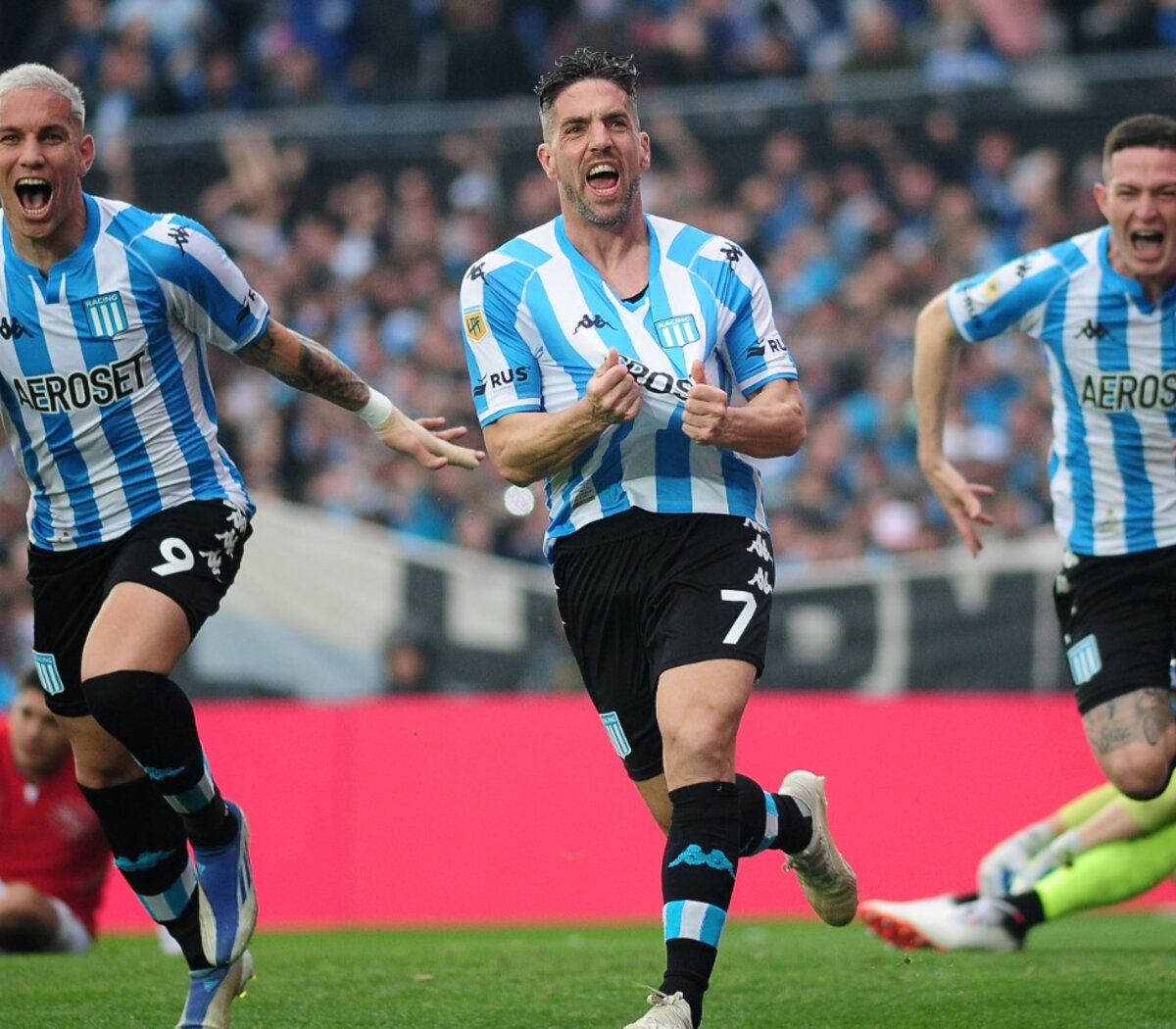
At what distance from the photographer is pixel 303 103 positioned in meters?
18.2

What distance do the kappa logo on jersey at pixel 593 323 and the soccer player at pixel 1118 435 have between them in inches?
76.9

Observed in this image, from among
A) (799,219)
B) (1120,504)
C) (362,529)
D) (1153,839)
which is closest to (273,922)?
(362,529)

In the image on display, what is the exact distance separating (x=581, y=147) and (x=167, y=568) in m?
1.66

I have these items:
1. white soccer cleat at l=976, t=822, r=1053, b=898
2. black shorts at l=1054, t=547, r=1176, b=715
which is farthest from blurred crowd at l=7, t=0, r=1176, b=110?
black shorts at l=1054, t=547, r=1176, b=715

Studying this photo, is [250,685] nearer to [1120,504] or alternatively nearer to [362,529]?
[362,529]

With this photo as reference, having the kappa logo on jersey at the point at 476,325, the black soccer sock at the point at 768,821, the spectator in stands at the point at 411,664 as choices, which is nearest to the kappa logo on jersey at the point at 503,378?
the kappa logo on jersey at the point at 476,325

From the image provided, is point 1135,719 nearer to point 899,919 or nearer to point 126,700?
point 899,919

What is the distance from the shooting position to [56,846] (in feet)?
29.0

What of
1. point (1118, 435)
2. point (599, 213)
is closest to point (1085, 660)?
point (1118, 435)

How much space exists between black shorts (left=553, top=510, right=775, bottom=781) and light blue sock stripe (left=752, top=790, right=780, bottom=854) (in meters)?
0.34

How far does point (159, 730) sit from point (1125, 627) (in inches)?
133

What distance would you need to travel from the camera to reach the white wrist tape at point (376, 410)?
244 inches

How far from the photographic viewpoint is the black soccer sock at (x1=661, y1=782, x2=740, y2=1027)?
16.6 feet

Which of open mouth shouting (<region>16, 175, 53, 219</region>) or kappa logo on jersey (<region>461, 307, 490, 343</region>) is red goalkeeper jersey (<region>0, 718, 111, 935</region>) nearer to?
open mouth shouting (<region>16, 175, 53, 219</region>)
